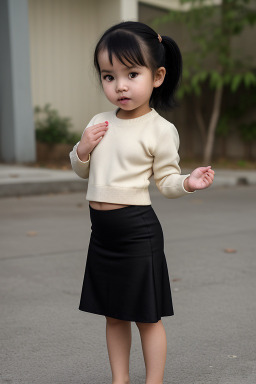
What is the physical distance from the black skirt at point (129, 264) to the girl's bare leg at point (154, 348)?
0.08 meters

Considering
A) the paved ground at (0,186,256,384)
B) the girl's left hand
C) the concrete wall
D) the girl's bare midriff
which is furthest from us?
the concrete wall

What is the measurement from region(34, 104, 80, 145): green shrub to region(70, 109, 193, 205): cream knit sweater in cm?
1171

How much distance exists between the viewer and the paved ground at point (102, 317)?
2.98m

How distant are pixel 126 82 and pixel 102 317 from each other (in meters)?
1.76

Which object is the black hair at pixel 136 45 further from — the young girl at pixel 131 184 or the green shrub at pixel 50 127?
the green shrub at pixel 50 127

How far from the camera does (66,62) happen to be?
1455cm

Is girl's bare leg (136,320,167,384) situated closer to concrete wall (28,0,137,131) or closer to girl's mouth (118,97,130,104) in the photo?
girl's mouth (118,97,130,104)

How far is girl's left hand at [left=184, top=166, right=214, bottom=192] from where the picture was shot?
2.34 metres

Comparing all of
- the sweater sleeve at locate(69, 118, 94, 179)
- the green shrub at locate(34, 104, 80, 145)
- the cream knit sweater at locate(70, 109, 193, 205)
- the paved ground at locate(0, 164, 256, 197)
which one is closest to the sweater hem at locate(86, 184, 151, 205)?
the cream knit sweater at locate(70, 109, 193, 205)

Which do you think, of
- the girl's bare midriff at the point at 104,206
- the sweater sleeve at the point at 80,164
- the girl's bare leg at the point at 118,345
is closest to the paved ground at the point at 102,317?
the girl's bare leg at the point at 118,345

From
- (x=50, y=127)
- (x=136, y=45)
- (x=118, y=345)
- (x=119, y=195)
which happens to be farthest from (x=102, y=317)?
(x=50, y=127)

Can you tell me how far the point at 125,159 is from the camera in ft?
7.94

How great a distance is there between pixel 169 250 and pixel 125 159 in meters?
3.22

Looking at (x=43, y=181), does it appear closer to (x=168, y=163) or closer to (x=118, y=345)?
(x=118, y=345)
